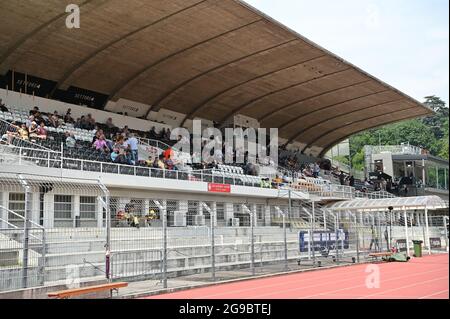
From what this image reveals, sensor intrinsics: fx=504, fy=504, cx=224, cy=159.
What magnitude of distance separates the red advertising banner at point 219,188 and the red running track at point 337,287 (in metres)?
9.52

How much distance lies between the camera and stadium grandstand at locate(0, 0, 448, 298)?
1424 centimetres

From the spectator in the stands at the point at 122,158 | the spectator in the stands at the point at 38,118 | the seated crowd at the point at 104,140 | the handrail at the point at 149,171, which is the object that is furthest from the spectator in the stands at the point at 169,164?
the spectator in the stands at the point at 38,118

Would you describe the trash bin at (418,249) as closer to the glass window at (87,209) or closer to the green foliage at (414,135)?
the glass window at (87,209)

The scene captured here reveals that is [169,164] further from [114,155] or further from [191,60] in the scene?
[191,60]

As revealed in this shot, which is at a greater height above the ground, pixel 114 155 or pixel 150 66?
pixel 150 66

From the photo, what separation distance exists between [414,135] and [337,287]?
45.9 meters

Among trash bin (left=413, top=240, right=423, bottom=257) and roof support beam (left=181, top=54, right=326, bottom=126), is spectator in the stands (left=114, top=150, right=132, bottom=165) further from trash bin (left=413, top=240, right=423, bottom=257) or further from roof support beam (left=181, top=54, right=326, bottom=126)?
trash bin (left=413, top=240, right=423, bottom=257)

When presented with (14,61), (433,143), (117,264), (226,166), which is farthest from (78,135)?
(433,143)

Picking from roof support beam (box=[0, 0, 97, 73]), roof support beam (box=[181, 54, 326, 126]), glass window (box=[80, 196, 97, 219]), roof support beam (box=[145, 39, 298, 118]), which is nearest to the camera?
glass window (box=[80, 196, 97, 219])

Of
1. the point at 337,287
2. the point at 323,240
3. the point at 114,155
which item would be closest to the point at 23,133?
the point at 114,155

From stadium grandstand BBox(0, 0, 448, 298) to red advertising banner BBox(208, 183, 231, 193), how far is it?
0.34 ft

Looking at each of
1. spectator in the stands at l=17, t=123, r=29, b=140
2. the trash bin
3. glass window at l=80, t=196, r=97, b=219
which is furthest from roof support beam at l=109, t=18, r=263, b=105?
the trash bin

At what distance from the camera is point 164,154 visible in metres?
27.6
